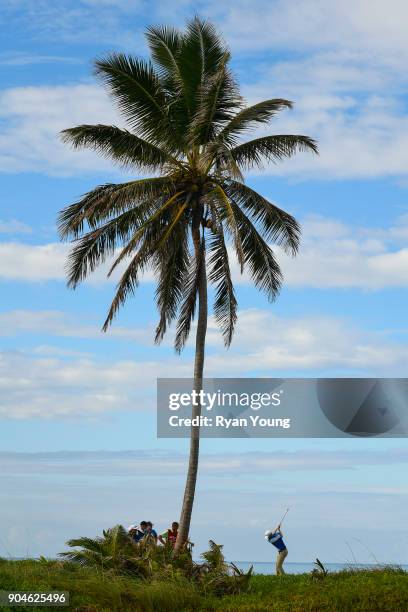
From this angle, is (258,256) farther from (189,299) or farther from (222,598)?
(222,598)

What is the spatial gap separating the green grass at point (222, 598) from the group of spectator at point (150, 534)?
291 centimetres

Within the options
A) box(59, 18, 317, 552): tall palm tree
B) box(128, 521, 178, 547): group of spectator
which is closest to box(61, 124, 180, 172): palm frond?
box(59, 18, 317, 552): tall palm tree

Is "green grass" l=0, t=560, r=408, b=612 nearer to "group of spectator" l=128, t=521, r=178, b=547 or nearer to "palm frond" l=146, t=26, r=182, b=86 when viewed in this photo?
"group of spectator" l=128, t=521, r=178, b=547

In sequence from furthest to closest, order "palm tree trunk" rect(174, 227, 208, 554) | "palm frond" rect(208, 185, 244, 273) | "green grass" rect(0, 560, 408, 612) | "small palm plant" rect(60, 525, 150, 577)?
1. "palm tree trunk" rect(174, 227, 208, 554)
2. "palm frond" rect(208, 185, 244, 273)
3. "small palm plant" rect(60, 525, 150, 577)
4. "green grass" rect(0, 560, 408, 612)

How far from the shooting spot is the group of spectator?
81.8ft

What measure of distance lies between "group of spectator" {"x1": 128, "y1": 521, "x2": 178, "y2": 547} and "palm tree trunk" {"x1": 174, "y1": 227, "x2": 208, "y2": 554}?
0.47m

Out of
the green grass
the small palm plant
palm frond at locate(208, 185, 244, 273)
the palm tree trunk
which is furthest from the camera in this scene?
the palm tree trunk

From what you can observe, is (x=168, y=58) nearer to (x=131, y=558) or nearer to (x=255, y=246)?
(x=255, y=246)

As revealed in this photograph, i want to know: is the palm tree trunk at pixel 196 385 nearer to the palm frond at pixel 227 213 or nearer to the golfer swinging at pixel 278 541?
the palm frond at pixel 227 213

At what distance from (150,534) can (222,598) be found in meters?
5.10

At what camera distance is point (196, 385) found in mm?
26750

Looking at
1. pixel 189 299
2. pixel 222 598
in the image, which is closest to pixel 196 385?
pixel 189 299

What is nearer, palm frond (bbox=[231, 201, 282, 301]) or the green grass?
the green grass

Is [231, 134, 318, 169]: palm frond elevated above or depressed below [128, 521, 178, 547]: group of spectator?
above
